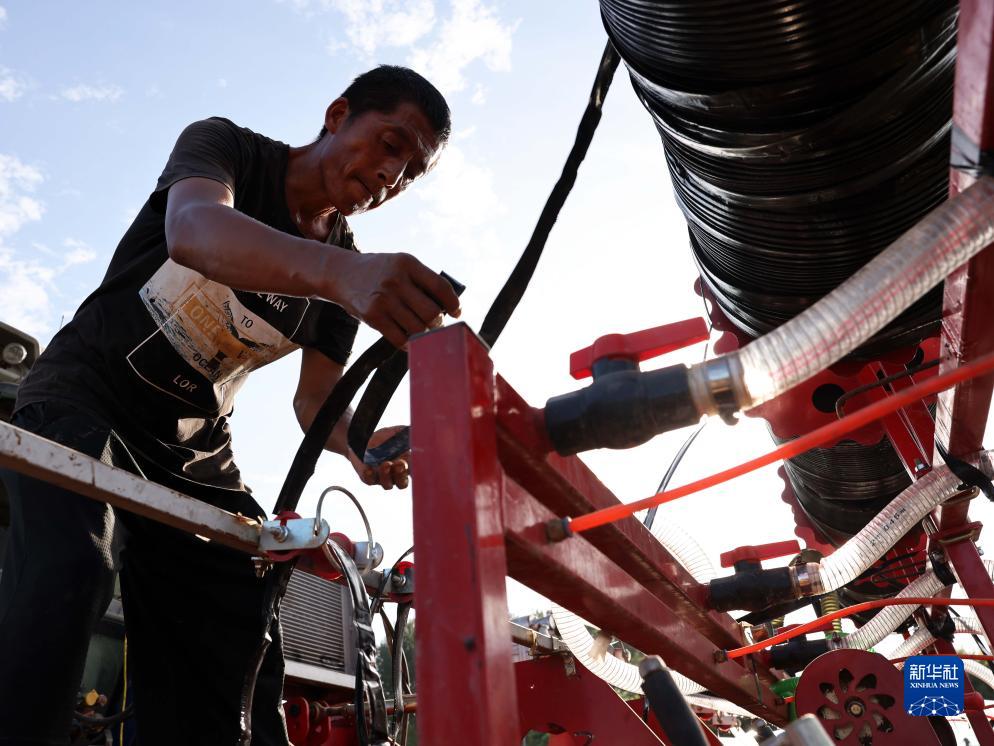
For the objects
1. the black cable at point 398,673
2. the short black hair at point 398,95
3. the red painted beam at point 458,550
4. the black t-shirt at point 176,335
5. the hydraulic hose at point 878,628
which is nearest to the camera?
the red painted beam at point 458,550

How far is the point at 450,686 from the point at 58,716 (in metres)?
0.89

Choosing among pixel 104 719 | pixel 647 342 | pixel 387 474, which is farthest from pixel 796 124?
pixel 104 719

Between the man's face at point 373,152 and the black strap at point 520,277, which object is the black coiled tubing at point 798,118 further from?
the man's face at point 373,152

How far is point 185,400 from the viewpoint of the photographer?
1.68 meters

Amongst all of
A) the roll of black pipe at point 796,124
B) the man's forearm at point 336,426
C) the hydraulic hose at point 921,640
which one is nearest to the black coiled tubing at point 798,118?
the roll of black pipe at point 796,124

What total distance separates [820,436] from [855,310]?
139 millimetres

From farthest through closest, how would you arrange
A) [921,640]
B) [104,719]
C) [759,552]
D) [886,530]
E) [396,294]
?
[921,640] < [759,552] < [104,719] < [886,530] < [396,294]

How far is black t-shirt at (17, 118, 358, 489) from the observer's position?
1541 millimetres

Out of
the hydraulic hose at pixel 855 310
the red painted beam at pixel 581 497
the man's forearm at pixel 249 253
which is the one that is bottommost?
the red painted beam at pixel 581 497

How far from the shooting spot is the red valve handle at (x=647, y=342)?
0.94 meters

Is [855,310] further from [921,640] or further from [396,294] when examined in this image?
[921,640]

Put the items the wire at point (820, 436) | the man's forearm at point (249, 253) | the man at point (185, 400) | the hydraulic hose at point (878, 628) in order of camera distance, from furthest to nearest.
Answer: the hydraulic hose at point (878, 628)
the man at point (185, 400)
the man's forearm at point (249, 253)
the wire at point (820, 436)

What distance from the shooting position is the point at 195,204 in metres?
1.17

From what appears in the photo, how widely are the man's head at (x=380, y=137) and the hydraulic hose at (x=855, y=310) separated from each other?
3.93 feet
